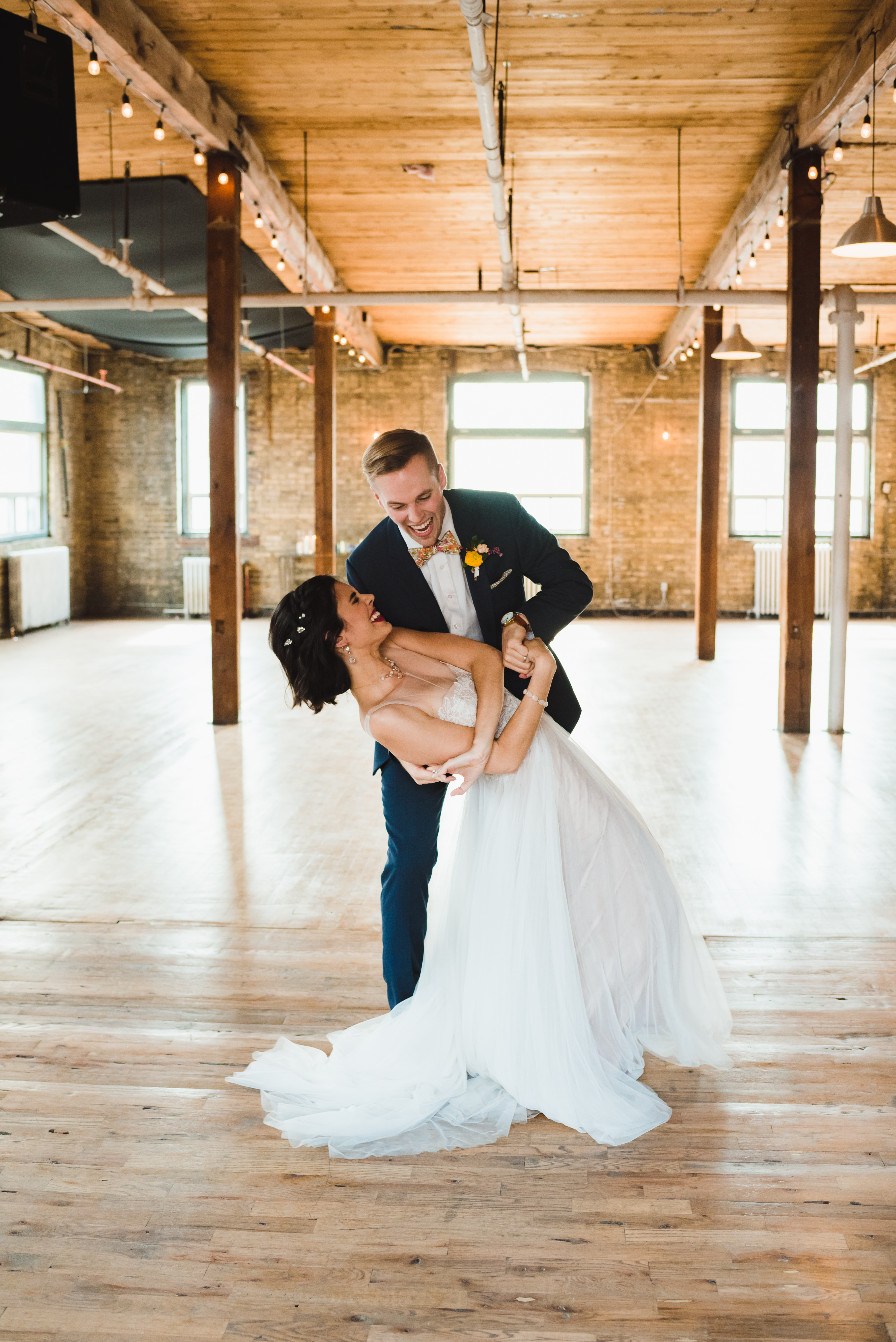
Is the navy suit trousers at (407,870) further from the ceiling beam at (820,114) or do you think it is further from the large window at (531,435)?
the large window at (531,435)

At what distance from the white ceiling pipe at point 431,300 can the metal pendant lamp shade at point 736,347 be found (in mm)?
334

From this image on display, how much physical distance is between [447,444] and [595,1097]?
575 inches

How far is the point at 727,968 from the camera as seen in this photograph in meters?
3.41

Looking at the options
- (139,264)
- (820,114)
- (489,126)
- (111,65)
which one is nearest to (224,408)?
(111,65)

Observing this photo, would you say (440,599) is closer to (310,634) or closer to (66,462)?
(310,634)

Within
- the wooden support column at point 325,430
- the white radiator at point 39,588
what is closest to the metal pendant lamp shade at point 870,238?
the wooden support column at point 325,430

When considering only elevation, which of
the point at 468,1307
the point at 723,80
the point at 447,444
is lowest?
the point at 468,1307

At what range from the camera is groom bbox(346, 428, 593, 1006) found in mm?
2680

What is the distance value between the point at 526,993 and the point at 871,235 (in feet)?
14.8

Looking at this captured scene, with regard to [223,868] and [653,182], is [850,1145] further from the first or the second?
[653,182]

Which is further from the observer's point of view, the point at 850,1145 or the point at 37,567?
the point at 37,567

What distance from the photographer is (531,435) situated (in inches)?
639

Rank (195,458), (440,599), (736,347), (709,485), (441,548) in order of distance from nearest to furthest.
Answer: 1. (441,548)
2. (440,599)
3. (736,347)
4. (709,485)
5. (195,458)

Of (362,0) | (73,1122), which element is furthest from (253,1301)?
(362,0)
